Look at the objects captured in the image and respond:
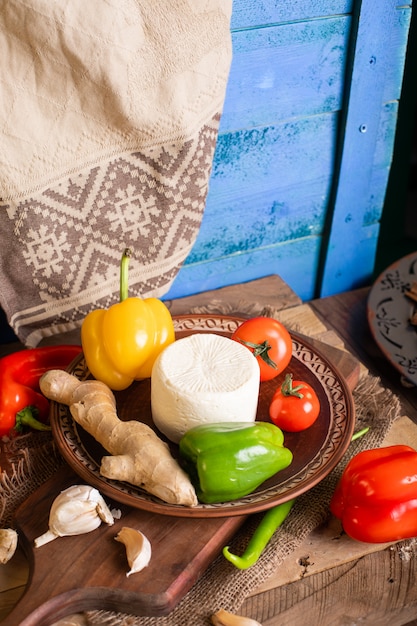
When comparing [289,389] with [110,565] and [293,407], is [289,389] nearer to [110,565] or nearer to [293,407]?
[293,407]

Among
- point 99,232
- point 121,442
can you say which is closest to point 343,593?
point 121,442

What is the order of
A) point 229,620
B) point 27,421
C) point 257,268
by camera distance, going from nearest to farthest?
point 229,620, point 27,421, point 257,268

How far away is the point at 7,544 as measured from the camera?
895mm

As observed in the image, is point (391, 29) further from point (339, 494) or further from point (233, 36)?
point (339, 494)

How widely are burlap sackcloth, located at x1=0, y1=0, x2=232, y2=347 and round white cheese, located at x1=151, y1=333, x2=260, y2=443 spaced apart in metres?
0.28

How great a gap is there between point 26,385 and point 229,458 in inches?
16.4

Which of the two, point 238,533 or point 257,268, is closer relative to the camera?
point 238,533

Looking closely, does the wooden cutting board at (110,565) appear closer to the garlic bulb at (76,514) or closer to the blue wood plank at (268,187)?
the garlic bulb at (76,514)

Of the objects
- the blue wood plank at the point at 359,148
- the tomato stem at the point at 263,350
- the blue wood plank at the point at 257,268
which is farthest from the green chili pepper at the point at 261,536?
the blue wood plank at the point at 359,148

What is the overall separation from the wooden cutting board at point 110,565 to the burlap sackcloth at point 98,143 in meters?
0.40

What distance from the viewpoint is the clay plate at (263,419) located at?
88 cm

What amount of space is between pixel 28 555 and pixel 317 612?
1.23 feet

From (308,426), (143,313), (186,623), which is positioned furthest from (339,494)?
(143,313)

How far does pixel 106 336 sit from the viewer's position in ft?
3.41
